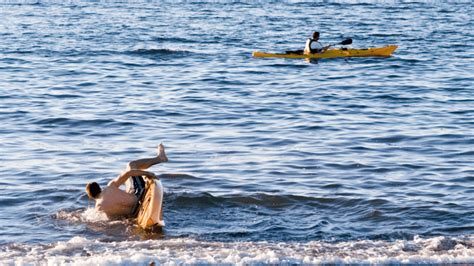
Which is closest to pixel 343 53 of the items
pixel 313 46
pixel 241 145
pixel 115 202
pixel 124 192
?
pixel 313 46

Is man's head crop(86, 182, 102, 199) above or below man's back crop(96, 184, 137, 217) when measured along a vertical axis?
above

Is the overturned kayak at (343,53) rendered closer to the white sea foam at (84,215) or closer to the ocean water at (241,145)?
the ocean water at (241,145)

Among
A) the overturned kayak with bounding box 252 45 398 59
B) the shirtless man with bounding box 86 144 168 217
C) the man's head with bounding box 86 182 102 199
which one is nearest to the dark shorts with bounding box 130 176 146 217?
the shirtless man with bounding box 86 144 168 217

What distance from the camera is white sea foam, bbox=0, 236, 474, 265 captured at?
10.9 metres

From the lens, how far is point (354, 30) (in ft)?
117

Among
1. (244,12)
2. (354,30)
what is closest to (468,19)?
(354,30)

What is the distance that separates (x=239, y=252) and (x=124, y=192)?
215cm

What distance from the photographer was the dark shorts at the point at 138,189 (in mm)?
12748

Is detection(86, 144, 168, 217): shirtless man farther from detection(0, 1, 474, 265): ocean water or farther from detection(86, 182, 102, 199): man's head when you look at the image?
detection(0, 1, 474, 265): ocean water

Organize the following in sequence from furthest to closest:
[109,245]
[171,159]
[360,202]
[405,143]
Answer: [405,143] < [171,159] < [360,202] < [109,245]

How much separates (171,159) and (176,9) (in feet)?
92.6

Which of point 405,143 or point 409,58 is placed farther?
point 409,58

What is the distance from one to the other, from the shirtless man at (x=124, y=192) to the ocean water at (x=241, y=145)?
197mm

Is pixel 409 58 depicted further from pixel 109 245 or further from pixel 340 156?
pixel 109 245
